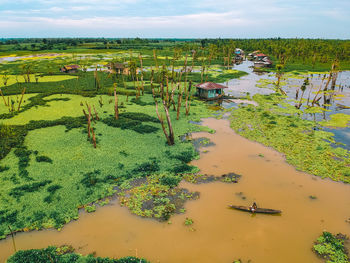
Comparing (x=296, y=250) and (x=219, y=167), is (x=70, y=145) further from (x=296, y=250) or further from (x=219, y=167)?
(x=296, y=250)

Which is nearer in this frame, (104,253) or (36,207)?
(104,253)

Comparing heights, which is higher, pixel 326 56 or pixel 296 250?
pixel 326 56

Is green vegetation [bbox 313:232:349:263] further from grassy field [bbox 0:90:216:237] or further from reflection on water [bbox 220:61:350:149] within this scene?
reflection on water [bbox 220:61:350:149]

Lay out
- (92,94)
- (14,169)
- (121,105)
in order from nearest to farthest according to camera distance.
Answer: (14,169)
(121,105)
(92,94)

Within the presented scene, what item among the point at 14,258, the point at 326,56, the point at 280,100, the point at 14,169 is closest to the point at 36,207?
the point at 14,258

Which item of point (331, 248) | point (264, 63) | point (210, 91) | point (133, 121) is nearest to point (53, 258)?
point (331, 248)

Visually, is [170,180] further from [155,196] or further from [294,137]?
[294,137]

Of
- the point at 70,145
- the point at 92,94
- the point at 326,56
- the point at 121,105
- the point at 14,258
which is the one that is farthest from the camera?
the point at 326,56

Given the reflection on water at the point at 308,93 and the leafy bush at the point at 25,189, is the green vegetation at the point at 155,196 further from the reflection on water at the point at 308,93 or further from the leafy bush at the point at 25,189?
the reflection on water at the point at 308,93
